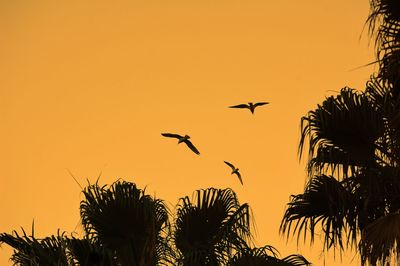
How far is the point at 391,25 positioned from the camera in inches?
385

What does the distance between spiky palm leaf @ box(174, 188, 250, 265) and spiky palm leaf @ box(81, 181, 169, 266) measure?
30cm

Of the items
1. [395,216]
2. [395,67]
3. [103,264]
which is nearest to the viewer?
[395,216]

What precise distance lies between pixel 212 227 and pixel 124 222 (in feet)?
3.21

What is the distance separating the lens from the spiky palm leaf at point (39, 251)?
9875mm

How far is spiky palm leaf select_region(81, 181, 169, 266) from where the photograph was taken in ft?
33.2

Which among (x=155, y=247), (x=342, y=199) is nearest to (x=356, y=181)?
(x=342, y=199)

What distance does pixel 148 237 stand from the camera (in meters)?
10.2

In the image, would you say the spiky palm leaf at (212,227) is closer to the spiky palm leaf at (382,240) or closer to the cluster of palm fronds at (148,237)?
the cluster of palm fronds at (148,237)

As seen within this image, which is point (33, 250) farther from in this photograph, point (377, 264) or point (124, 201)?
point (377, 264)

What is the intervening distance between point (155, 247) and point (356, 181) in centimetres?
223

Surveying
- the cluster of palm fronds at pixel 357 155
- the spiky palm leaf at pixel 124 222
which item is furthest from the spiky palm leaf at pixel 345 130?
the spiky palm leaf at pixel 124 222

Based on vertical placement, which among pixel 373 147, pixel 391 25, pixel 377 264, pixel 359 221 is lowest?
pixel 377 264

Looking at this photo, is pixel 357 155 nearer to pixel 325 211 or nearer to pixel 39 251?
pixel 325 211

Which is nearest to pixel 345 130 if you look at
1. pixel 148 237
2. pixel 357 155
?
pixel 357 155
